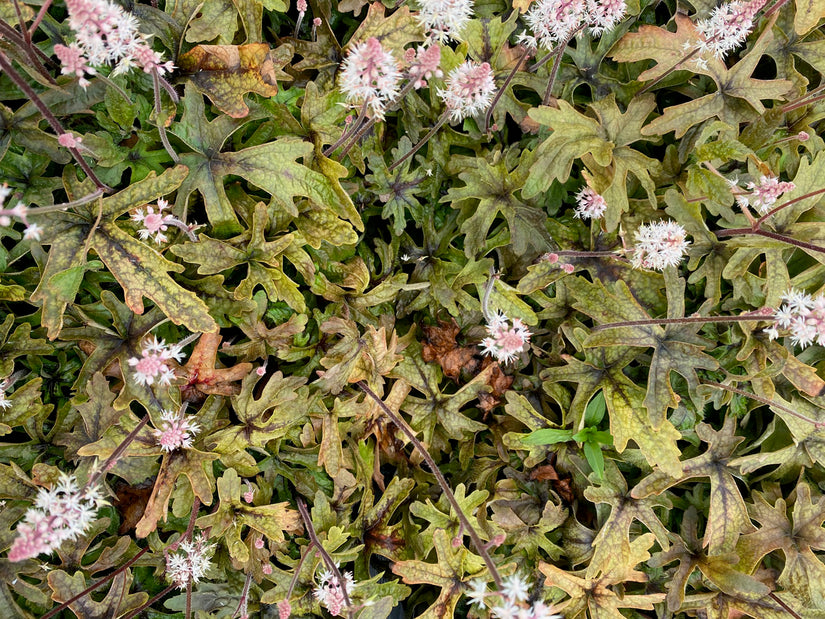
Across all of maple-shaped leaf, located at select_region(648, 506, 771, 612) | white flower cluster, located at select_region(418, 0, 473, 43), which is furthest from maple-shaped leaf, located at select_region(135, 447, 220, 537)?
maple-shaped leaf, located at select_region(648, 506, 771, 612)

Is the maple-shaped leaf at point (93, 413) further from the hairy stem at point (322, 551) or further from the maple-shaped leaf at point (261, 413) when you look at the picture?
the hairy stem at point (322, 551)

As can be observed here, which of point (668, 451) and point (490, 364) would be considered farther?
point (490, 364)

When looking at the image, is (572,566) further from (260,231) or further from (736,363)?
(260,231)

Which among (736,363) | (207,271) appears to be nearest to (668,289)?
(736,363)

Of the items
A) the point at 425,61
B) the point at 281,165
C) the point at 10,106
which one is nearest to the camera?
the point at 425,61

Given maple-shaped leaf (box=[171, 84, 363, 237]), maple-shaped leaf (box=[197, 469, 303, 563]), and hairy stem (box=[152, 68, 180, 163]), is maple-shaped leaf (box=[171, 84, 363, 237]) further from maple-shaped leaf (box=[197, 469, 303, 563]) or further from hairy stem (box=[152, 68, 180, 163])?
maple-shaped leaf (box=[197, 469, 303, 563])

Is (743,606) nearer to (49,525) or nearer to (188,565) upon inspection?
(188,565)
